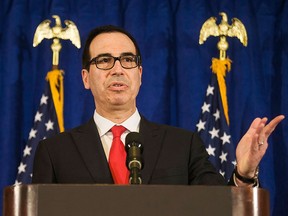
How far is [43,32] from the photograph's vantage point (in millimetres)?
4648

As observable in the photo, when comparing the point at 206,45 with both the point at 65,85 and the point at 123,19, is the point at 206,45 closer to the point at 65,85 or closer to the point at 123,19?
the point at 123,19

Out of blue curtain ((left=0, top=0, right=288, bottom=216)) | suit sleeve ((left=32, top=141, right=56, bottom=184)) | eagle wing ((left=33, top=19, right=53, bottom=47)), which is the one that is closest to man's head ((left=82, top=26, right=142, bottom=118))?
suit sleeve ((left=32, top=141, right=56, bottom=184))

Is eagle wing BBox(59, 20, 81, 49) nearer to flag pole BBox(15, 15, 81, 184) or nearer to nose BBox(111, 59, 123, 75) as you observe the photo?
flag pole BBox(15, 15, 81, 184)

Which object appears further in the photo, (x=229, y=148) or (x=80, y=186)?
(x=229, y=148)

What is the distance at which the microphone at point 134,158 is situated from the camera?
5.53ft

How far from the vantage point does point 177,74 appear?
4.82 m

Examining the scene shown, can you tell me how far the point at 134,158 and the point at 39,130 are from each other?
2.88 meters

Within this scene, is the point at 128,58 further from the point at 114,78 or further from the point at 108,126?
the point at 108,126

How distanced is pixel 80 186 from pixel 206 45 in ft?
11.7

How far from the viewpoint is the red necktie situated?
2.25 meters

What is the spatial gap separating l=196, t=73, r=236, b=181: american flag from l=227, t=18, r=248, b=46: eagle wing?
34 centimetres

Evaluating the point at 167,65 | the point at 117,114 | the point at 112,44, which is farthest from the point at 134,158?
the point at 167,65

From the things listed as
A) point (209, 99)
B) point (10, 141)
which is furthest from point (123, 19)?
point (10, 141)

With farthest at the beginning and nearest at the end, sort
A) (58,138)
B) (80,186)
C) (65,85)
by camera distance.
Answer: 1. (65,85)
2. (58,138)
3. (80,186)
